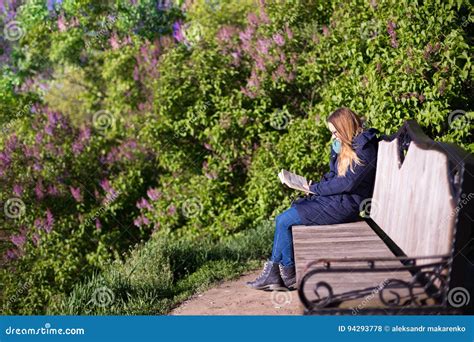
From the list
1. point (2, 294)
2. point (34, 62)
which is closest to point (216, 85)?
point (2, 294)

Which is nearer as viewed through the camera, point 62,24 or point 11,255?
point 11,255

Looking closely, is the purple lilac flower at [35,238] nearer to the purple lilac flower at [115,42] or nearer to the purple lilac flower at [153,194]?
the purple lilac flower at [153,194]

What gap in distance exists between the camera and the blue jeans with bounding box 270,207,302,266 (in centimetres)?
523

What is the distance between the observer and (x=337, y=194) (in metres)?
5.32

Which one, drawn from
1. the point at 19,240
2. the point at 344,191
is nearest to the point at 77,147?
the point at 19,240

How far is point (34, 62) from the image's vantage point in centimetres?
1358

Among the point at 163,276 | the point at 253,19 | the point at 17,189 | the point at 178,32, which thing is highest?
the point at 178,32

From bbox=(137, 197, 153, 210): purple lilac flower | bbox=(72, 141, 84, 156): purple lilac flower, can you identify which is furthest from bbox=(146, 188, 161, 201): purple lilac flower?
bbox=(72, 141, 84, 156): purple lilac flower

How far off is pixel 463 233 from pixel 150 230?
7.66m

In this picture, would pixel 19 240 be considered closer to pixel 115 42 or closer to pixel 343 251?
pixel 115 42

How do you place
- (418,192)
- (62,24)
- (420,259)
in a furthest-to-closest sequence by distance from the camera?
1. (62,24)
2. (418,192)
3. (420,259)

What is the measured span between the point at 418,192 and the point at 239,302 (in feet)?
6.19

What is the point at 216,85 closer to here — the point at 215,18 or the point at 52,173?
the point at 215,18

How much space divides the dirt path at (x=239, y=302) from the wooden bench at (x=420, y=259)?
719 millimetres
